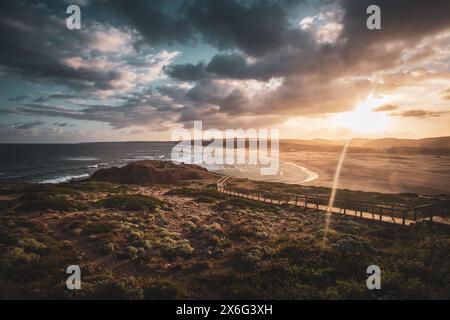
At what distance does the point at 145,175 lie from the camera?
59.0 meters

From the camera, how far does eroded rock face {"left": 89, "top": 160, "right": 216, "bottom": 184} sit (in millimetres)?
58125

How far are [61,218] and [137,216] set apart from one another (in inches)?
237

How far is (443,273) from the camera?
451 inches

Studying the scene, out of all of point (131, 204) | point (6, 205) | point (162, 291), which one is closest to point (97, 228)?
point (131, 204)

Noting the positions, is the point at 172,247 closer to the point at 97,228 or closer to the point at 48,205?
the point at 97,228

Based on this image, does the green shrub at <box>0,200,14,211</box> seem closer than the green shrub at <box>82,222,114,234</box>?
No

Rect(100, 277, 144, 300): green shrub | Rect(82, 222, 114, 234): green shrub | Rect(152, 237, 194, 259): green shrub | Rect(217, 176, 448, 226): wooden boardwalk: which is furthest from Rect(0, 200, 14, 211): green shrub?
Rect(217, 176, 448, 226): wooden boardwalk

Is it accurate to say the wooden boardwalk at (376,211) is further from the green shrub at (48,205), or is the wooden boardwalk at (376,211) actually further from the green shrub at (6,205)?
the green shrub at (6,205)

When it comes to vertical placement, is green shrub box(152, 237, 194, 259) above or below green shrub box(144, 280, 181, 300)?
below

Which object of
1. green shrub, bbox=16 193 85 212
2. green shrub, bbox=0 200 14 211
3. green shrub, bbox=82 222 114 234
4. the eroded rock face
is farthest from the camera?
the eroded rock face

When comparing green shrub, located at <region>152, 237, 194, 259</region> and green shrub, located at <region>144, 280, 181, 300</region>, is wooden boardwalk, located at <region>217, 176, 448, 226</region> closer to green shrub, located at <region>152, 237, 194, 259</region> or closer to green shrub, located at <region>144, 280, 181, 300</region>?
green shrub, located at <region>152, 237, 194, 259</region>

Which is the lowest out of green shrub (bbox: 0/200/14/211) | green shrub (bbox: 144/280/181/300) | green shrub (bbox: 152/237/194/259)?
green shrub (bbox: 152/237/194/259)
